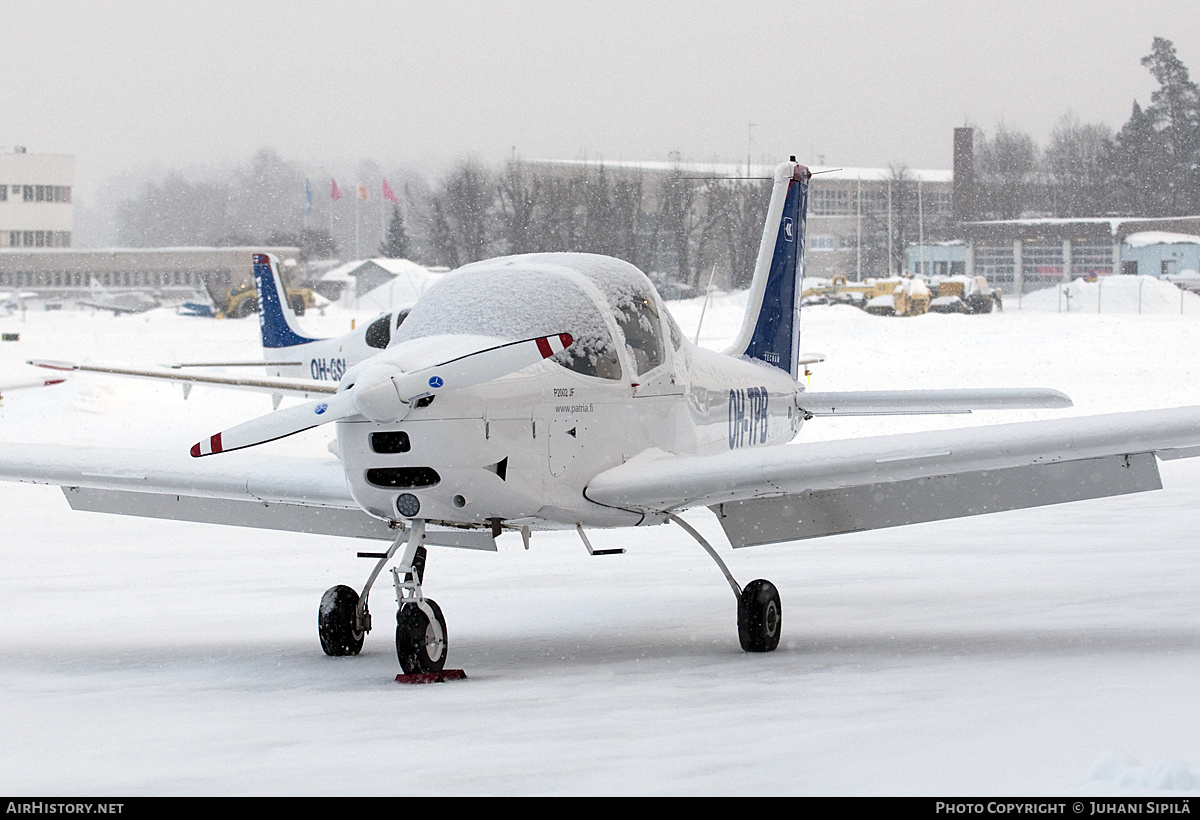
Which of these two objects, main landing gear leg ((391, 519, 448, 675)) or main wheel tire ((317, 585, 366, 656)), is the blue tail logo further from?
main landing gear leg ((391, 519, 448, 675))

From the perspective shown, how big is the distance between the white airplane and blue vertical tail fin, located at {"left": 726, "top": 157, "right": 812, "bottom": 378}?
207 cm

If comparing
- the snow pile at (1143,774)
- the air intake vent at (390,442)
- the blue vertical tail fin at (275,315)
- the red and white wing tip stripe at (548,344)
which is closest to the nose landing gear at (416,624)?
the air intake vent at (390,442)

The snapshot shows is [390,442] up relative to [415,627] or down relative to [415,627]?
up

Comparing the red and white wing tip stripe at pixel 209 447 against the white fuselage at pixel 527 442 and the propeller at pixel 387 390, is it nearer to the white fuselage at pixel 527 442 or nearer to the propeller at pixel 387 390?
the propeller at pixel 387 390

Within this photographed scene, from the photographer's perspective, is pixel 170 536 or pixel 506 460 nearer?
pixel 506 460

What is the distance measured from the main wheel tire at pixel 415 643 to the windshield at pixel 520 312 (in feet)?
4.51

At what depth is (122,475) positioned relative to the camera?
812 cm

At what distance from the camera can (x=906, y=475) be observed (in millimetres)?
7086

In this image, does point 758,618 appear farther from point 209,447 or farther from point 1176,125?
point 1176,125

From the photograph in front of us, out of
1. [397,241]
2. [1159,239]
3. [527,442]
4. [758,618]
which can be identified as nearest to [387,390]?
[527,442]

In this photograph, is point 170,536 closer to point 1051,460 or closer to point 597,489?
point 597,489

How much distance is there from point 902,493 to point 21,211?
364 ft

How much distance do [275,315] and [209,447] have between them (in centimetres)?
2020

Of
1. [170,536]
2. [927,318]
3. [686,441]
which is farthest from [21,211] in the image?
[686,441]
